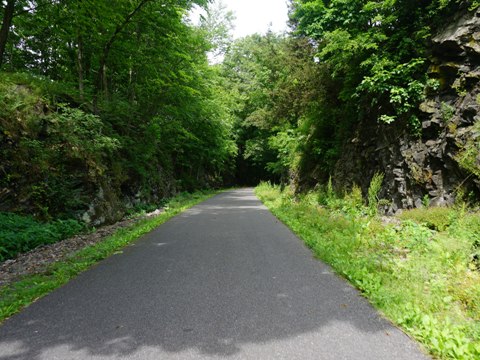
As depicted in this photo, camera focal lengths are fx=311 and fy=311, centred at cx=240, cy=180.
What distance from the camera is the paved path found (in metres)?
3.12

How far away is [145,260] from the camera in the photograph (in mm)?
6371

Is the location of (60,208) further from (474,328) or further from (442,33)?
(442,33)

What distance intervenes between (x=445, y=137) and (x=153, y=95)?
13532mm

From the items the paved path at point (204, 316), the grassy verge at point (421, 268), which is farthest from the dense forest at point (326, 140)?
the paved path at point (204, 316)

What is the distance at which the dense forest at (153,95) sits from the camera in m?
9.03

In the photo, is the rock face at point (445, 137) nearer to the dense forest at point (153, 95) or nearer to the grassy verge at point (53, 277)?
the dense forest at point (153, 95)

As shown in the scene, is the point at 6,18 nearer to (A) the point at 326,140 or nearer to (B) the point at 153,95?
(B) the point at 153,95

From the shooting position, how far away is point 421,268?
4.96 metres

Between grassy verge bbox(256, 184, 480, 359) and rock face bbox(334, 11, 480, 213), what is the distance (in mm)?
1265

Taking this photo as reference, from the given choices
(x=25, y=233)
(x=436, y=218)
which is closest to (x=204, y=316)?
(x=25, y=233)

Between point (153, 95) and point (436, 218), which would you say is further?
point (153, 95)

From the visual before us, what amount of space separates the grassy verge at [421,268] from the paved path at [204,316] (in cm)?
26

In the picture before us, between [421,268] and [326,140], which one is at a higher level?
[326,140]

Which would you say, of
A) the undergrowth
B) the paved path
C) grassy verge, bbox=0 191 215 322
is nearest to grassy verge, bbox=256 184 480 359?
the paved path
